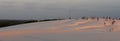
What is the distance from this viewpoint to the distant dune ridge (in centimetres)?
1308

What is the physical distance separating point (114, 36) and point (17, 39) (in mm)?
3864

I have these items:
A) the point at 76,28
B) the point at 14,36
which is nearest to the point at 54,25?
the point at 76,28

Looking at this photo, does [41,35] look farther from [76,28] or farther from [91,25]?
[91,25]

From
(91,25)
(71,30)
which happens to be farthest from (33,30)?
(91,25)

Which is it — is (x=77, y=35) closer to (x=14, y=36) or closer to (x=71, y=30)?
(x=71, y=30)

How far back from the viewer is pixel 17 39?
13.3m

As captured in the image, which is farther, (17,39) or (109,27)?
(109,27)

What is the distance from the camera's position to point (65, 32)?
13.7 metres

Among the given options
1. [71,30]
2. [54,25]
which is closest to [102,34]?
[71,30]

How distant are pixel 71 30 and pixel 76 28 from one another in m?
0.41

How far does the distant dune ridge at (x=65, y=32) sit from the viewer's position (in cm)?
1308

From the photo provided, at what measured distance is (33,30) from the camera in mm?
13984

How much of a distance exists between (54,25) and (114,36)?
2943 millimetres

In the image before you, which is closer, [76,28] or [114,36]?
[114,36]
